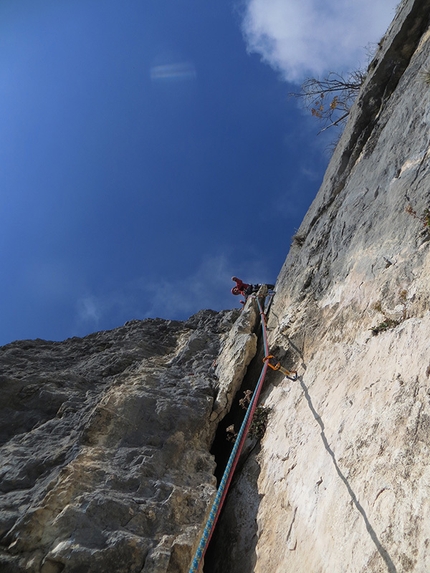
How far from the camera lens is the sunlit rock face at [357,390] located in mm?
3219

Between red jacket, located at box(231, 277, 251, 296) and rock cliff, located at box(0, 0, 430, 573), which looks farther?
red jacket, located at box(231, 277, 251, 296)

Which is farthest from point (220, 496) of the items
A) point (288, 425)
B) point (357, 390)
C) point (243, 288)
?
point (243, 288)

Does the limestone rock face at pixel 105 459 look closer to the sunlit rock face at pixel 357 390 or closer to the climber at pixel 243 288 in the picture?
the sunlit rock face at pixel 357 390

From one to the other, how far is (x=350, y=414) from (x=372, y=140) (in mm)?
5789

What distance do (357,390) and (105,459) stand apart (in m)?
3.13

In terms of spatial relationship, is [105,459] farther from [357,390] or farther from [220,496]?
[357,390]

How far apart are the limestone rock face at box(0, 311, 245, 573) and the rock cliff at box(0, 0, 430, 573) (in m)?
0.02

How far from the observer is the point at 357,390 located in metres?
4.30

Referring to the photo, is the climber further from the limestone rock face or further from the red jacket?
the limestone rock face

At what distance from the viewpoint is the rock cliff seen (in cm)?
349

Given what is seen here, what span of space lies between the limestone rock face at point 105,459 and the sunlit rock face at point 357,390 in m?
0.85

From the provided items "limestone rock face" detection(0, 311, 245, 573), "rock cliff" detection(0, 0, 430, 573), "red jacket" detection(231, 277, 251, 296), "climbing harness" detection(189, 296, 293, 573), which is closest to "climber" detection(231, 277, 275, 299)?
"red jacket" detection(231, 277, 251, 296)

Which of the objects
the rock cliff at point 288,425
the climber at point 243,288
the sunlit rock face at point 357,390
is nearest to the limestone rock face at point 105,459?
the rock cliff at point 288,425

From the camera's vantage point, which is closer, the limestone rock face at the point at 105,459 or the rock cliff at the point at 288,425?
the rock cliff at the point at 288,425
